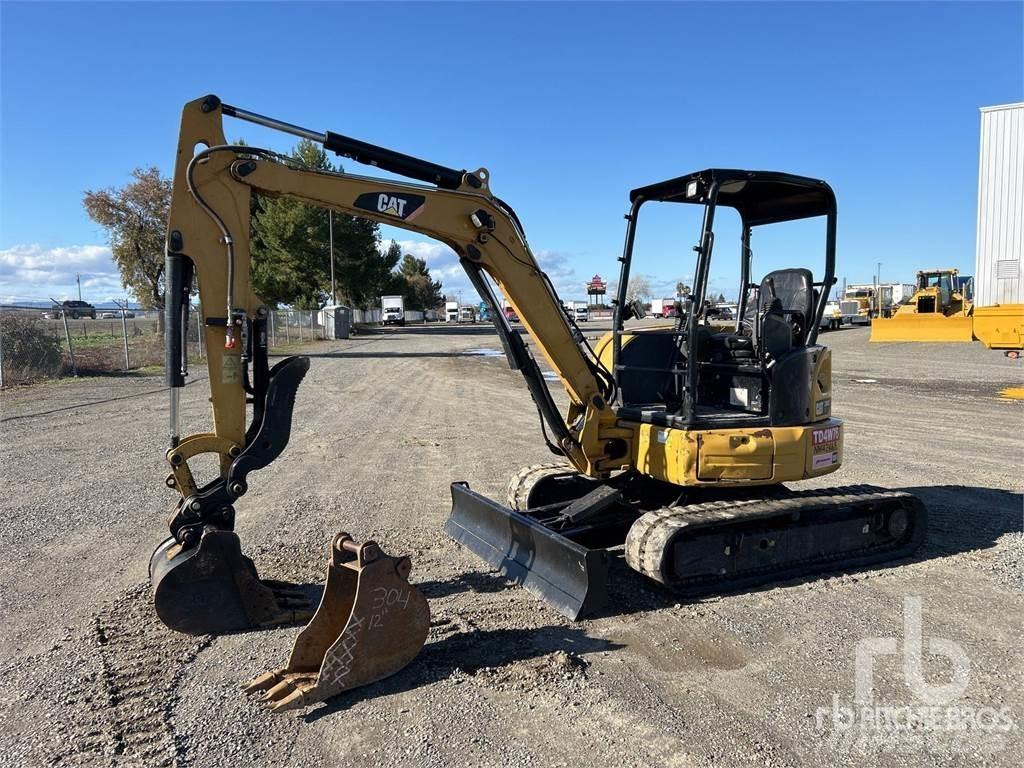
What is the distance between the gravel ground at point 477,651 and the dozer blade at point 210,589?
0.37 feet

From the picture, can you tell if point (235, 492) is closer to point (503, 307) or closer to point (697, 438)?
point (503, 307)

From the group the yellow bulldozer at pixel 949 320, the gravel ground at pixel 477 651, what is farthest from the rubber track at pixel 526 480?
the yellow bulldozer at pixel 949 320

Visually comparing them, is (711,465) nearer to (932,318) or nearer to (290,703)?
(290,703)

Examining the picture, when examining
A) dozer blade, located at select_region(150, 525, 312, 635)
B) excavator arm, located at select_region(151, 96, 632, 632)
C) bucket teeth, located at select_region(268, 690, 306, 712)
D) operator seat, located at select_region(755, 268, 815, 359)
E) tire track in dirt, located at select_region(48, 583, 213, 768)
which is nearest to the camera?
tire track in dirt, located at select_region(48, 583, 213, 768)

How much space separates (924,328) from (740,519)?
24132 mm

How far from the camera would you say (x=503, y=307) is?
561 cm

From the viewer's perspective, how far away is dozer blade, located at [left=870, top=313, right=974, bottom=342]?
2342 cm

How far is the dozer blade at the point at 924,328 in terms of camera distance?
76.8 feet

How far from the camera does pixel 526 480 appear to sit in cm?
650

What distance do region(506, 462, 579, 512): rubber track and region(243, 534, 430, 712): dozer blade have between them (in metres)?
2.44

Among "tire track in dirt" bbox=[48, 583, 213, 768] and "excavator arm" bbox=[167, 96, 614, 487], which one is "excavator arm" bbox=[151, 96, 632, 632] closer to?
"excavator arm" bbox=[167, 96, 614, 487]

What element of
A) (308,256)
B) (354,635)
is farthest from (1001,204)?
(308,256)

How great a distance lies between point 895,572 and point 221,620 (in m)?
4.90

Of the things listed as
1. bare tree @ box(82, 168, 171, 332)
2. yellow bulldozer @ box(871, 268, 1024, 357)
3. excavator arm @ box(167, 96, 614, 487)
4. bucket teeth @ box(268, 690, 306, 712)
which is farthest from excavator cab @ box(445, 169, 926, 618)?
bare tree @ box(82, 168, 171, 332)
